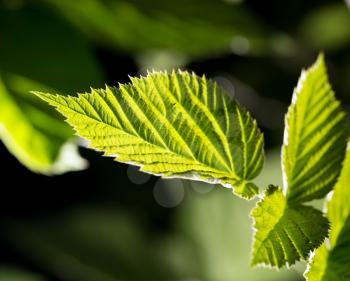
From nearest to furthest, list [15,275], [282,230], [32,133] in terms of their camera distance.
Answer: [282,230] → [32,133] → [15,275]

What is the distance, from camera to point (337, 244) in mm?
411

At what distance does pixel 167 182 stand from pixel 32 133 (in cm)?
50

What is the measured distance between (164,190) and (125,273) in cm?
18

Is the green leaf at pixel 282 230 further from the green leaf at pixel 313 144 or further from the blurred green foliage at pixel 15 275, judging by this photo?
the blurred green foliage at pixel 15 275

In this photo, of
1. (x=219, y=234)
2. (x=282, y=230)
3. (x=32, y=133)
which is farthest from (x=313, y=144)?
(x=219, y=234)

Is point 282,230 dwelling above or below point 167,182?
below

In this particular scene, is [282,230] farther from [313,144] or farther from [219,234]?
[219,234]

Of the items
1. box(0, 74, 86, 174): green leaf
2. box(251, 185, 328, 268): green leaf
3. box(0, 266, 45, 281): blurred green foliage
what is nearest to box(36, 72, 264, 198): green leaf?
box(251, 185, 328, 268): green leaf

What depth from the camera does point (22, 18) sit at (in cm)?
83

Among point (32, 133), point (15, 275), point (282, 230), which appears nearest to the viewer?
point (282, 230)

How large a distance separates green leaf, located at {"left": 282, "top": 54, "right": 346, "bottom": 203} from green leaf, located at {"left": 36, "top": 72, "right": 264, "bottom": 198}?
0.07ft

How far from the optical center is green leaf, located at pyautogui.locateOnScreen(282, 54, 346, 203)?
1.35 ft

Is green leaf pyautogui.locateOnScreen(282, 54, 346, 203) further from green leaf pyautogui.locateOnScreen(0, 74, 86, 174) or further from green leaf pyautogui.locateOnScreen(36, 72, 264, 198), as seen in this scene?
green leaf pyautogui.locateOnScreen(0, 74, 86, 174)

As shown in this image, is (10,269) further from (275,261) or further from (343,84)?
(275,261)
